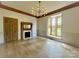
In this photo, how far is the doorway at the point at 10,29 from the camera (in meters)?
6.71

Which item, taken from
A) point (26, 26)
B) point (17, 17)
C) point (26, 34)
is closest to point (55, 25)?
point (26, 26)

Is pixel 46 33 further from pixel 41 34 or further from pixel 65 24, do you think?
pixel 65 24

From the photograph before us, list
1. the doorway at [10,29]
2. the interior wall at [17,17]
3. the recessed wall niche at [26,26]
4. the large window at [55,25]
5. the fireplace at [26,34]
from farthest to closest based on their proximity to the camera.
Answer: the fireplace at [26,34], the recessed wall niche at [26,26], the large window at [55,25], the doorway at [10,29], the interior wall at [17,17]

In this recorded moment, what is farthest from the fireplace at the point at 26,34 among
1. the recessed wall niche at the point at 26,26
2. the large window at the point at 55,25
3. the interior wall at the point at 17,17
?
the large window at the point at 55,25

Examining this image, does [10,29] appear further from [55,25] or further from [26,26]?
[55,25]

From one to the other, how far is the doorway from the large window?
348 centimetres

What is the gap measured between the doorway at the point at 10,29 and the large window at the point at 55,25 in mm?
3480

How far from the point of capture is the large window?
756cm

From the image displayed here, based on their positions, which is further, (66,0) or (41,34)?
(41,34)

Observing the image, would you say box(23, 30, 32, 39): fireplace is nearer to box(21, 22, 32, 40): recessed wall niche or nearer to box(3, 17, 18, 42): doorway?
box(21, 22, 32, 40): recessed wall niche

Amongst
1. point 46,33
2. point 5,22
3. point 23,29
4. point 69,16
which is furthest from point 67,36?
point 5,22

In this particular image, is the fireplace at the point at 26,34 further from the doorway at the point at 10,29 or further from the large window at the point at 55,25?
the large window at the point at 55,25

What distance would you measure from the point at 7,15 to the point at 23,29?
86.1 inches

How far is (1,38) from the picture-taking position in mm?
6238
